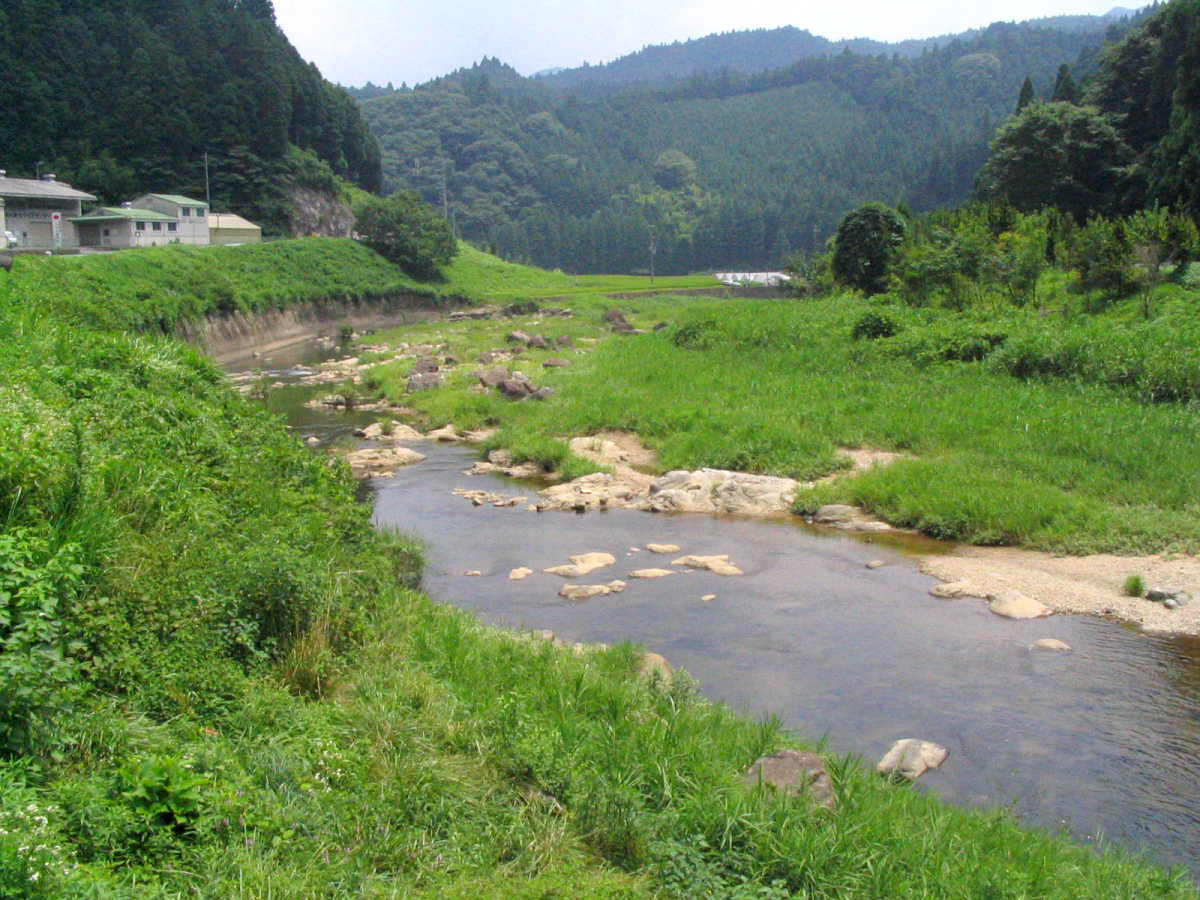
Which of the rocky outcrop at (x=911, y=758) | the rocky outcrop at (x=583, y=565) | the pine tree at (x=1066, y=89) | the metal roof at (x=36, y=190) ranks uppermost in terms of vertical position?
the pine tree at (x=1066, y=89)

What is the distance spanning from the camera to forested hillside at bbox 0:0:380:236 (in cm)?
6488

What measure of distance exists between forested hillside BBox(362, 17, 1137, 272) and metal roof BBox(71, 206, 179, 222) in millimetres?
70213

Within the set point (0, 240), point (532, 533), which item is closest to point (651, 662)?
point (532, 533)

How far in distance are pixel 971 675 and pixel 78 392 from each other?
10.7 meters

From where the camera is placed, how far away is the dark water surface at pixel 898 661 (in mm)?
8484

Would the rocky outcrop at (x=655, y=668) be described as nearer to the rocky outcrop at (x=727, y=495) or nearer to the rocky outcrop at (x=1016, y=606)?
the rocky outcrop at (x=1016, y=606)

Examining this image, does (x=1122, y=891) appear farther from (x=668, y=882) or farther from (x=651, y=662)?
(x=651, y=662)

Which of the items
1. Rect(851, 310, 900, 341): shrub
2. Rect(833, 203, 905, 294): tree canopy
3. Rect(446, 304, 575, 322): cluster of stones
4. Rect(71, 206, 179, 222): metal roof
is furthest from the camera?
Rect(446, 304, 575, 322): cluster of stones

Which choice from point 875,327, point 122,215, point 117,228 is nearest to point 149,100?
point 117,228

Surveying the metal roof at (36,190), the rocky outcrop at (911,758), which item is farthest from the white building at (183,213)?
the rocky outcrop at (911,758)

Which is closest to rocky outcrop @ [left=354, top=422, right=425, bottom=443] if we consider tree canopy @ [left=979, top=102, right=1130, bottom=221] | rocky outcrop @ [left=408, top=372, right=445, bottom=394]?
rocky outcrop @ [left=408, top=372, right=445, bottom=394]

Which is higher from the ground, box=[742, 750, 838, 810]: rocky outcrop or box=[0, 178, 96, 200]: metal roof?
box=[0, 178, 96, 200]: metal roof

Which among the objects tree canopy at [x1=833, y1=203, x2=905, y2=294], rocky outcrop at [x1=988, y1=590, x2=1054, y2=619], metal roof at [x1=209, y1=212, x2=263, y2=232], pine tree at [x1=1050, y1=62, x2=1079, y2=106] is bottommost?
rocky outcrop at [x1=988, y1=590, x2=1054, y2=619]

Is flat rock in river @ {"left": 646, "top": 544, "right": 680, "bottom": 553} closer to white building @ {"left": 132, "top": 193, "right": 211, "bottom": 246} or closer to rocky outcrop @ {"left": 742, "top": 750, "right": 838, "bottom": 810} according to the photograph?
rocky outcrop @ {"left": 742, "top": 750, "right": 838, "bottom": 810}
